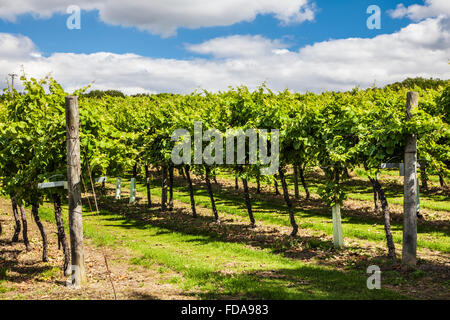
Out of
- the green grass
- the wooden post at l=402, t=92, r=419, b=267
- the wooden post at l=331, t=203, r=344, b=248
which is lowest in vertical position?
the green grass

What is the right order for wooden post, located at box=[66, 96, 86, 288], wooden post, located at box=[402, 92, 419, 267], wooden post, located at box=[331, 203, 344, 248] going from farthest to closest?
wooden post, located at box=[331, 203, 344, 248] < wooden post, located at box=[402, 92, 419, 267] < wooden post, located at box=[66, 96, 86, 288]

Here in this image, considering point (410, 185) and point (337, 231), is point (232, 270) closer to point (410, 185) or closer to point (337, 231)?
point (337, 231)

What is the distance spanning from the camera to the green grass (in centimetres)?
990

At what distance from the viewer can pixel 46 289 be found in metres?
11.2

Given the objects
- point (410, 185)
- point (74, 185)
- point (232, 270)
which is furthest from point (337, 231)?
point (74, 185)
